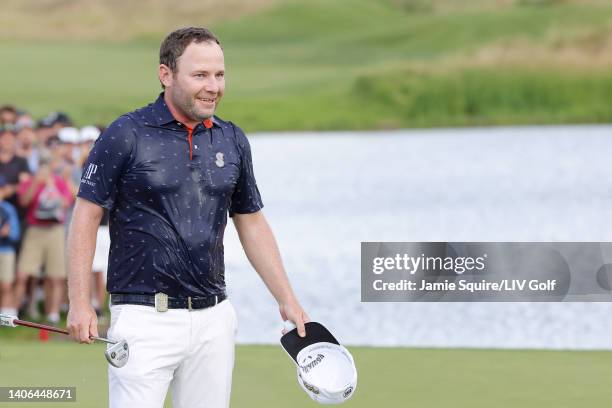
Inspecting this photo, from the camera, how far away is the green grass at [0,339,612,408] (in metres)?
8.34

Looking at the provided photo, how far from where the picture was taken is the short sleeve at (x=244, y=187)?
5.18 metres

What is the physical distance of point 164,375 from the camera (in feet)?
16.4

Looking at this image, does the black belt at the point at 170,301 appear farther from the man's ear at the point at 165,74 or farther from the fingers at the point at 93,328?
the man's ear at the point at 165,74

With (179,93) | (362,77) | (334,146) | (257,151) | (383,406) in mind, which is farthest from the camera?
(362,77)

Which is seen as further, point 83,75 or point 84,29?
point 84,29

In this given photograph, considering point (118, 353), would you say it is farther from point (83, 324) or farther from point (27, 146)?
point (27, 146)

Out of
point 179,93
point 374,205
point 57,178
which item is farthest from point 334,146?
point 179,93

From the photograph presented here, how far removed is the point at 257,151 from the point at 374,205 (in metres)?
8.69

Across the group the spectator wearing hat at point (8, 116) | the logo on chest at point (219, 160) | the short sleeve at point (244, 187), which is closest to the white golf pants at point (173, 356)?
the short sleeve at point (244, 187)

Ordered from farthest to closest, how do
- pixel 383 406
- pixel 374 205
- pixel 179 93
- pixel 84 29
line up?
pixel 84 29, pixel 374 205, pixel 383 406, pixel 179 93

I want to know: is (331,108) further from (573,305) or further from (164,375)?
(164,375)

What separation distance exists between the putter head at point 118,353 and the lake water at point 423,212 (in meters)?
7.45

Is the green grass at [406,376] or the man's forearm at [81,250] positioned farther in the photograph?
the green grass at [406,376]

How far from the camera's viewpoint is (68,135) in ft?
38.5
